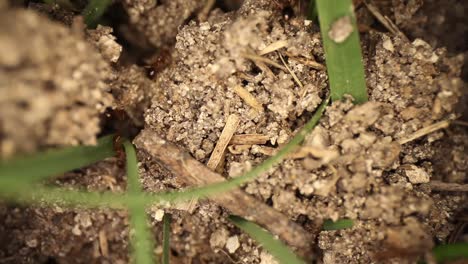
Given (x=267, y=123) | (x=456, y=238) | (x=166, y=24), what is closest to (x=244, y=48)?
(x=267, y=123)

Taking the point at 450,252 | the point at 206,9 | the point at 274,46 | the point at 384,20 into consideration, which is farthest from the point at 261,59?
the point at 450,252

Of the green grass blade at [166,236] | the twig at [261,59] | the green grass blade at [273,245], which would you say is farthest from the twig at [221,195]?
the twig at [261,59]

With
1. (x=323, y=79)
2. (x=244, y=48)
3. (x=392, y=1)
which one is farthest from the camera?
(x=392, y=1)

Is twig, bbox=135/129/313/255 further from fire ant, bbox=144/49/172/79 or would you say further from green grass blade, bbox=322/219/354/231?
fire ant, bbox=144/49/172/79

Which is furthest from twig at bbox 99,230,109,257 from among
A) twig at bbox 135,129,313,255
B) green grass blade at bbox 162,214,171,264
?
twig at bbox 135,129,313,255

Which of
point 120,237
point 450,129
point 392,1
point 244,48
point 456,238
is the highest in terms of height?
point 392,1

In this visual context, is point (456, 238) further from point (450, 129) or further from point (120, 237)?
point (120, 237)

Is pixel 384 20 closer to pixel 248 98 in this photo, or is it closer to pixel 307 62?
pixel 307 62
